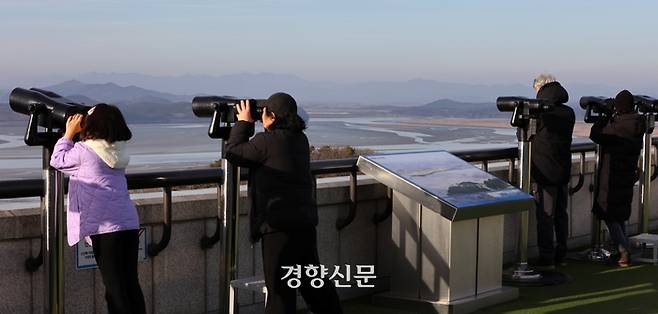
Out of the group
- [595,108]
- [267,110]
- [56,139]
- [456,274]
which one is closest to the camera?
[56,139]

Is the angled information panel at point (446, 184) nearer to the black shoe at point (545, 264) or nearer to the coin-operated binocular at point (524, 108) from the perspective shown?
the coin-operated binocular at point (524, 108)

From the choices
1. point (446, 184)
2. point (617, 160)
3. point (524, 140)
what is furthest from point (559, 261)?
point (446, 184)

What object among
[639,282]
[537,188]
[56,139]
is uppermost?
[56,139]

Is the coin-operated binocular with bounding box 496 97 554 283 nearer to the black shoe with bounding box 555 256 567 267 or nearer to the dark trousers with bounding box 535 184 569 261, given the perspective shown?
the dark trousers with bounding box 535 184 569 261

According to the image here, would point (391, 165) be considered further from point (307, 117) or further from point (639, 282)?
point (639, 282)

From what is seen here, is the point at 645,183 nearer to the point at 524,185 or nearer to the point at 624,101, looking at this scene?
the point at 624,101

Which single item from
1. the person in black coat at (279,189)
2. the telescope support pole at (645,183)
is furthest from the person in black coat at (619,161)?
the person in black coat at (279,189)

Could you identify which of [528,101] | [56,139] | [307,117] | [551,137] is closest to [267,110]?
[307,117]
